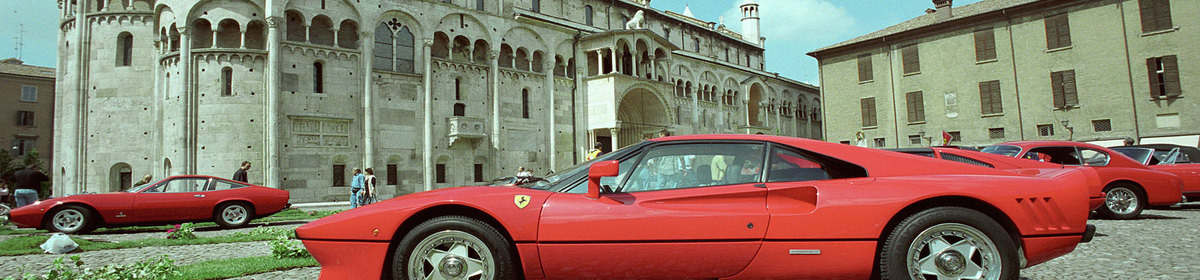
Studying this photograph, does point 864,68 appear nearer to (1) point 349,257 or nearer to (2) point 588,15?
(2) point 588,15

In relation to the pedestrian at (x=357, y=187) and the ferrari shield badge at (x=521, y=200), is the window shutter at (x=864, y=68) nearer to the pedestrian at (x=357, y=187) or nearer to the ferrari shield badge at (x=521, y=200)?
the pedestrian at (x=357, y=187)

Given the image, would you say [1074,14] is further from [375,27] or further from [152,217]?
[152,217]

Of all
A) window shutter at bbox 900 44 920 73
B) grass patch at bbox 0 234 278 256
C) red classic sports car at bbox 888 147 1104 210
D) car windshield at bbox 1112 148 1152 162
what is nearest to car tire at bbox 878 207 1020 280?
red classic sports car at bbox 888 147 1104 210

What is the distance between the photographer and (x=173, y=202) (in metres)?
11.5

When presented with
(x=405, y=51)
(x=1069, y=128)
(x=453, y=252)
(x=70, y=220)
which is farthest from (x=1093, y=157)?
(x=405, y=51)

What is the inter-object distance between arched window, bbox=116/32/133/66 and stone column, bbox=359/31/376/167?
886cm

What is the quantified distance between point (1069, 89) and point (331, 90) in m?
30.6

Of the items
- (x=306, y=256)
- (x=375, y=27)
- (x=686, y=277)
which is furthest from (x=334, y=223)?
(x=375, y=27)

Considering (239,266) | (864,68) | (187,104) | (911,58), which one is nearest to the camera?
(239,266)

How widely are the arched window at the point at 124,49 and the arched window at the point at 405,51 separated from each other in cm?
990

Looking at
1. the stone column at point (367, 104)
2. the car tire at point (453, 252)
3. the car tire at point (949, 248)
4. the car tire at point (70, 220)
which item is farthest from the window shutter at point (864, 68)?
the car tire at point (453, 252)

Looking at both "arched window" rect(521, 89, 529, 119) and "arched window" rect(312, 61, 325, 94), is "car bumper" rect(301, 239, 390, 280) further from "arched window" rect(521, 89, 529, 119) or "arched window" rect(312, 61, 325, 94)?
"arched window" rect(521, 89, 529, 119)

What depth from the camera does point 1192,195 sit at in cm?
1171

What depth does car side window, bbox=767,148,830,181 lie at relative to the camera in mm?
3879
